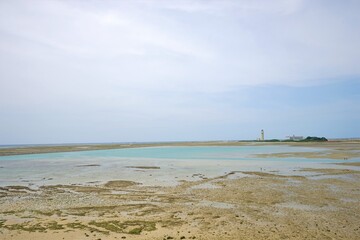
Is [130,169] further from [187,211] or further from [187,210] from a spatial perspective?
[187,211]

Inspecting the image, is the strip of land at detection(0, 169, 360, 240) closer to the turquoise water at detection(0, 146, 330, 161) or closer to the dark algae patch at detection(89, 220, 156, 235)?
the dark algae patch at detection(89, 220, 156, 235)

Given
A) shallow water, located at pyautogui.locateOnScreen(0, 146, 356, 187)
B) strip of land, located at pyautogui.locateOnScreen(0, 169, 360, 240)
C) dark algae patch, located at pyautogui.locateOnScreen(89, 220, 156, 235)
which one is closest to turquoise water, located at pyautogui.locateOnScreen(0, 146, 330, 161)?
shallow water, located at pyautogui.locateOnScreen(0, 146, 356, 187)

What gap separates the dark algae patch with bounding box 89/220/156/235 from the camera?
10750mm

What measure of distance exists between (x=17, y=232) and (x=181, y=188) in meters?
10.8

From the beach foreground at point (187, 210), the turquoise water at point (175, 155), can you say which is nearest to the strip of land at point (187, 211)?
the beach foreground at point (187, 210)

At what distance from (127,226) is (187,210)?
11.2ft

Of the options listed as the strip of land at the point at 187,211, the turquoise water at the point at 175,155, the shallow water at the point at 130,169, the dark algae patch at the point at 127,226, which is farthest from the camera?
the turquoise water at the point at 175,155

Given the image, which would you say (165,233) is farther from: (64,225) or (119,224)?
(64,225)

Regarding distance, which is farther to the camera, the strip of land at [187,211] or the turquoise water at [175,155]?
Answer: the turquoise water at [175,155]

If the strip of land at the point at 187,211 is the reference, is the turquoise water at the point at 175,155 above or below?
above

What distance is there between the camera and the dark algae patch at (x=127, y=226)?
10750 mm

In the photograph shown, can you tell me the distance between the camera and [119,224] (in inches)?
452

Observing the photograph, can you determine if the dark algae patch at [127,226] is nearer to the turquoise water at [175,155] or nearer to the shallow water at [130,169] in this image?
the shallow water at [130,169]

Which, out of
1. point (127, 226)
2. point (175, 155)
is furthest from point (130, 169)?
point (175, 155)
